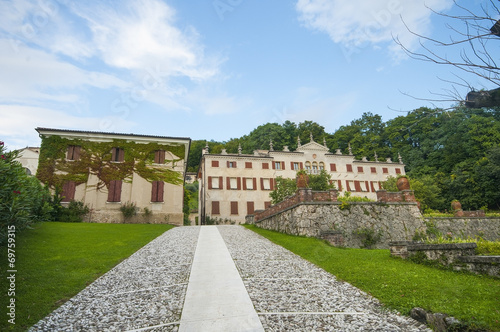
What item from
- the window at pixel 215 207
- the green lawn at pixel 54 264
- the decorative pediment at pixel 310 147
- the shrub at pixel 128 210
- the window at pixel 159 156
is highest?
the decorative pediment at pixel 310 147

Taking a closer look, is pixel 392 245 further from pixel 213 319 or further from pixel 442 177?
pixel 442 177

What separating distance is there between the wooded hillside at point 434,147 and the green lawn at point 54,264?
2616cm

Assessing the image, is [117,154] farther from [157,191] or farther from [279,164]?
[279,164]

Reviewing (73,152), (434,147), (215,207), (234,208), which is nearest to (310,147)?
(234,208)

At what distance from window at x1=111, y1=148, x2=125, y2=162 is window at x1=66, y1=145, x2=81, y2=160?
284cm

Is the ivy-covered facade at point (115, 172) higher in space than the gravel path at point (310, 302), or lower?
higher

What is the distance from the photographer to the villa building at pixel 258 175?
113 feet

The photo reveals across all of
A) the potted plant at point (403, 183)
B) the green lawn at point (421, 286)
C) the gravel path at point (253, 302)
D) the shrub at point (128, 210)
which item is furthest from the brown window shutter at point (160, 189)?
the potted plant at point (403, 183)

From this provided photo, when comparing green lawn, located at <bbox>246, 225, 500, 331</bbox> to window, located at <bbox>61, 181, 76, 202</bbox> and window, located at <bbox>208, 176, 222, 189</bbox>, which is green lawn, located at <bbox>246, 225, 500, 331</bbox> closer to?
window, located at <bbox>61, 181, 76, 202</bbox>

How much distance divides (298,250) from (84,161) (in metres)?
21.3

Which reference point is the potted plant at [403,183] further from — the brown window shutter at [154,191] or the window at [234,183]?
the window at [234,183]

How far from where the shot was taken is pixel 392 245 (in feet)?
30.8

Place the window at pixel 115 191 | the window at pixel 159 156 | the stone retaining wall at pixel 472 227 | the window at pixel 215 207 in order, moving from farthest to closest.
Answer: the window at pixel 215 207 < the window at pixel 159 156 < the window at pixel 115 191 < the stone retaining wall at pixel 472 227

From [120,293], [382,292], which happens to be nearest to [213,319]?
[120,293]
